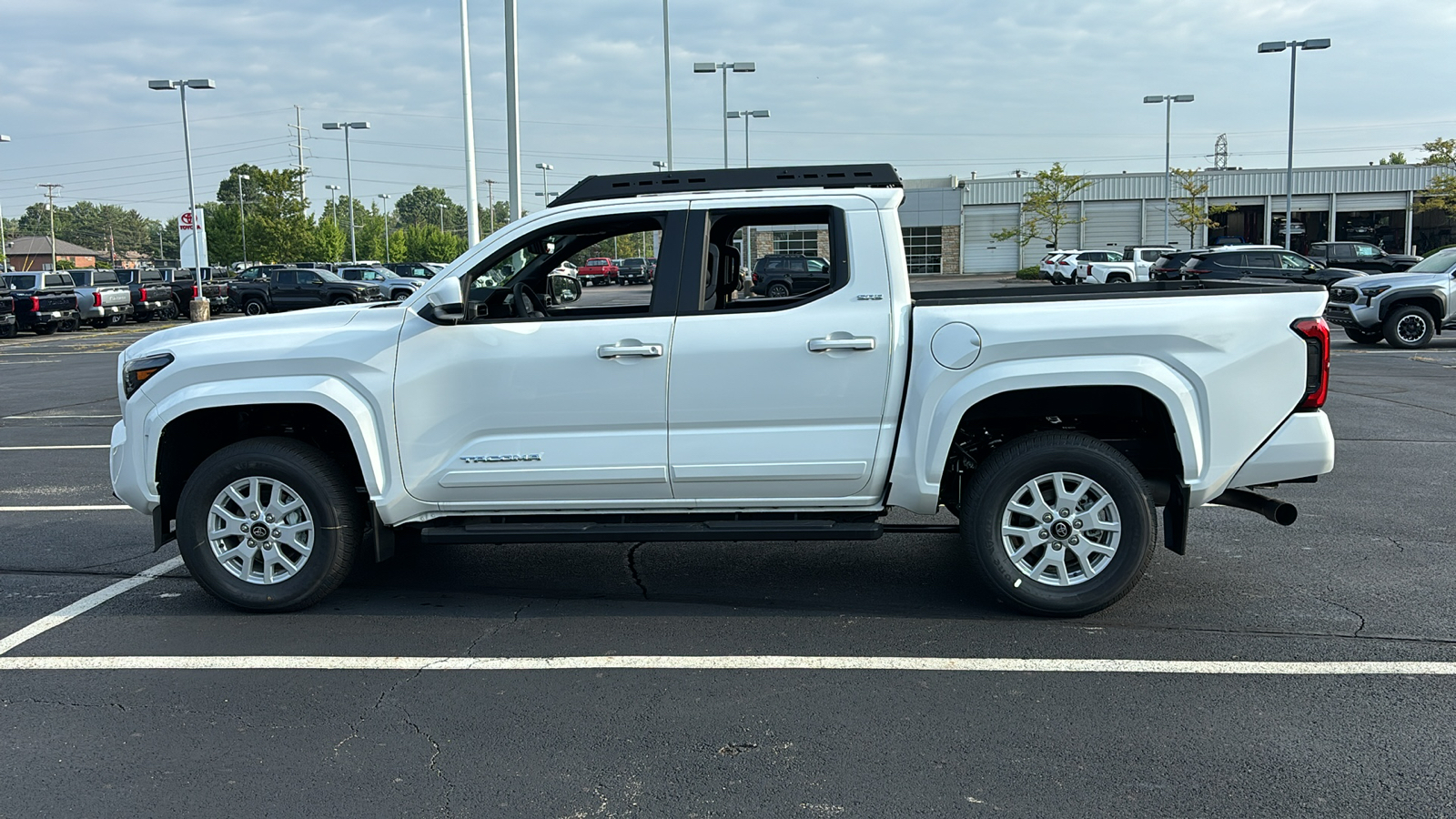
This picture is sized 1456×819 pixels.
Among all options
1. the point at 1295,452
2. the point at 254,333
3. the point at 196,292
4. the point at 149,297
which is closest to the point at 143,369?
the point at 254,333

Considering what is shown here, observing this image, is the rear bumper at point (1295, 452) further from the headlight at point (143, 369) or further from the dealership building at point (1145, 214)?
the dealership building at point (1145, 214)

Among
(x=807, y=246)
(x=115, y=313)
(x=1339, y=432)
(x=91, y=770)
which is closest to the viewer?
(x=91, y=770)

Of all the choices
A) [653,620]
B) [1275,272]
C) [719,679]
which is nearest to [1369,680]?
[719,679]

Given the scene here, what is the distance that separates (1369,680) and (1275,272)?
85.5 ft

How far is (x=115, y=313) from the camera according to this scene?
34.9 metres

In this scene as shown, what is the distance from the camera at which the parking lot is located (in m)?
3.62

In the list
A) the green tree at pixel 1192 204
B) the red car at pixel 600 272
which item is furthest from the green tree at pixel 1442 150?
the red car at pixel 600 272

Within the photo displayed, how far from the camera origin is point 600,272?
56.5 metres

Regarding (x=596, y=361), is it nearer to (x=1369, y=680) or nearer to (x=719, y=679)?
(x=719, y=679)

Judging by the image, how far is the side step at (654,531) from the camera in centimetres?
520

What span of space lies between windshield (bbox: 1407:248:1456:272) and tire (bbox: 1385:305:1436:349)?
2.46ft

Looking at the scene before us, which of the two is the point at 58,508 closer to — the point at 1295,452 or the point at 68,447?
the point at 68,447

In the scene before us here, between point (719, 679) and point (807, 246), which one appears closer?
point (719, 679)

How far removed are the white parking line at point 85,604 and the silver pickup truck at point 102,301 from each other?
3128 cm
